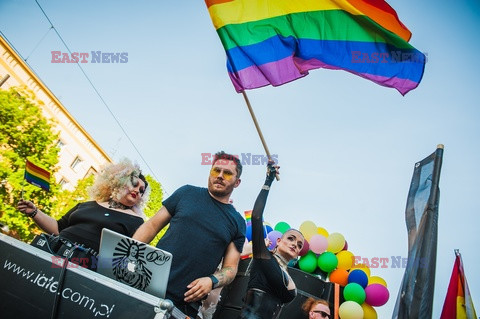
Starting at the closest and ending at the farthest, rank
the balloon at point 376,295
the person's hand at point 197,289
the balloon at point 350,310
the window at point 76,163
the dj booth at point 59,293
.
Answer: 1. the dj booth at point 59,293
2. the person's hand at point 197,289
3. the balloon at point 350,310
4. the balloon at point 376,295
5. the window at point 76,163

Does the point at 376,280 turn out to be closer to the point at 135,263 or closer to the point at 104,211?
the point at 104,211

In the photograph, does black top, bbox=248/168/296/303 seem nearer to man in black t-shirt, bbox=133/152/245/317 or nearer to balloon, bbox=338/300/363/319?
man in black t-shirt, bbox=133/152/245/317

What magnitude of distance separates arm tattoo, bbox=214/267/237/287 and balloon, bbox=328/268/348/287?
13.3ft

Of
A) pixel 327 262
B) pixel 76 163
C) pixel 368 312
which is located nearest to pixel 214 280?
pixel 327 262

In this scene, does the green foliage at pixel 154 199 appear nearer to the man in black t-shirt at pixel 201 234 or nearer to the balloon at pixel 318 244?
the balloon at pixel 318 244

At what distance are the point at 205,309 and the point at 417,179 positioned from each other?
2899 millimetres

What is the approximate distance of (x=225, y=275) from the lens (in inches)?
102

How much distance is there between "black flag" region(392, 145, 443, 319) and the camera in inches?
90.6

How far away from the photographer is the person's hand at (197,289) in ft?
7.43

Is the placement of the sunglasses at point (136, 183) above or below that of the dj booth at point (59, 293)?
above

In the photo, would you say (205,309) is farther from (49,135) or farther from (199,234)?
(49,135)

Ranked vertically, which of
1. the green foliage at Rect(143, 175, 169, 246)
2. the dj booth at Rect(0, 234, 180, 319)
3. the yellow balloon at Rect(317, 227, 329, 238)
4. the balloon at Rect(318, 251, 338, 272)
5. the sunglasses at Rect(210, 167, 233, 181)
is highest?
the green foliage at Rect(143, 175, 169, 246)

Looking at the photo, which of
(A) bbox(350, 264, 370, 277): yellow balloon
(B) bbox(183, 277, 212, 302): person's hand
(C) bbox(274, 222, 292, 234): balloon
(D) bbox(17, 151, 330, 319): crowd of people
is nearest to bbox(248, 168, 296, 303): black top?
(D) bbox(17, 151, 330, 319): crowd of people

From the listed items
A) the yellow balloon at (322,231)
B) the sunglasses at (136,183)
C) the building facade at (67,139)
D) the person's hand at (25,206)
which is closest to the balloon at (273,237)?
the yellow balloon at (322,231)
